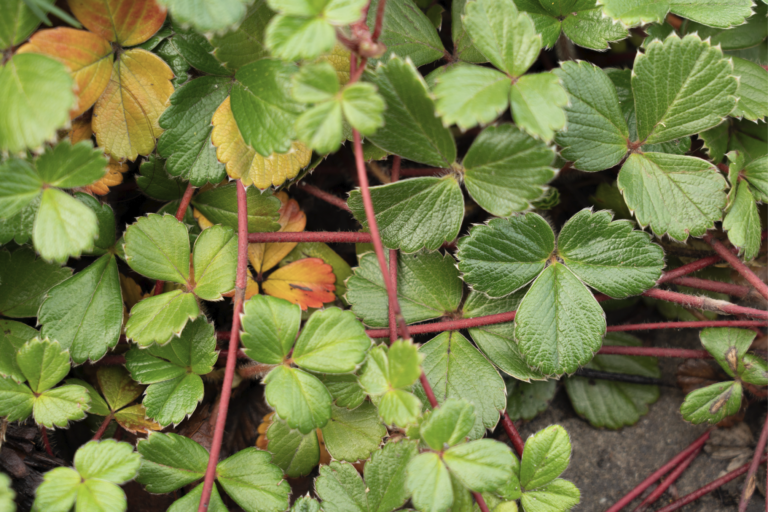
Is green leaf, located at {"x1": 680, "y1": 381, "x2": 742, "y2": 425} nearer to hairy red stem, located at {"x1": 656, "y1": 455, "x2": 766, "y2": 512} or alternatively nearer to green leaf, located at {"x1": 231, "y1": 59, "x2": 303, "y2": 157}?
hairy red stem, located at {"x1": 656, "y1": 455, "x2": 766, "y2": 512}

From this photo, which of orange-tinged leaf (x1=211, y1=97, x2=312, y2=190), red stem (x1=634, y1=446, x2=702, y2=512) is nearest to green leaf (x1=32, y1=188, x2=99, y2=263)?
orange-tinged leaf (x1=211, y1=97, x2=312, y2=190)

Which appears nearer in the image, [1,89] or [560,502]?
[1,89]

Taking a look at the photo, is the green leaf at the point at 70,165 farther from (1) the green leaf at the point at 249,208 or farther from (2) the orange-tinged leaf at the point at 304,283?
(2) the orange-tinged leaf at the point at 304,283

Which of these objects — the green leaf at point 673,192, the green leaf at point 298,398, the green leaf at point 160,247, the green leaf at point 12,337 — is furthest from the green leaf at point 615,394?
the green leaf at point 12,337

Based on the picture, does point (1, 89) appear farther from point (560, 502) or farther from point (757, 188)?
point (757, 188)

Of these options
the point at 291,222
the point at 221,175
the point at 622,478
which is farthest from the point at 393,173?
the point at 622,478

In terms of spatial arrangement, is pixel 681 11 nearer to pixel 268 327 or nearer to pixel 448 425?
pixel 448 425
